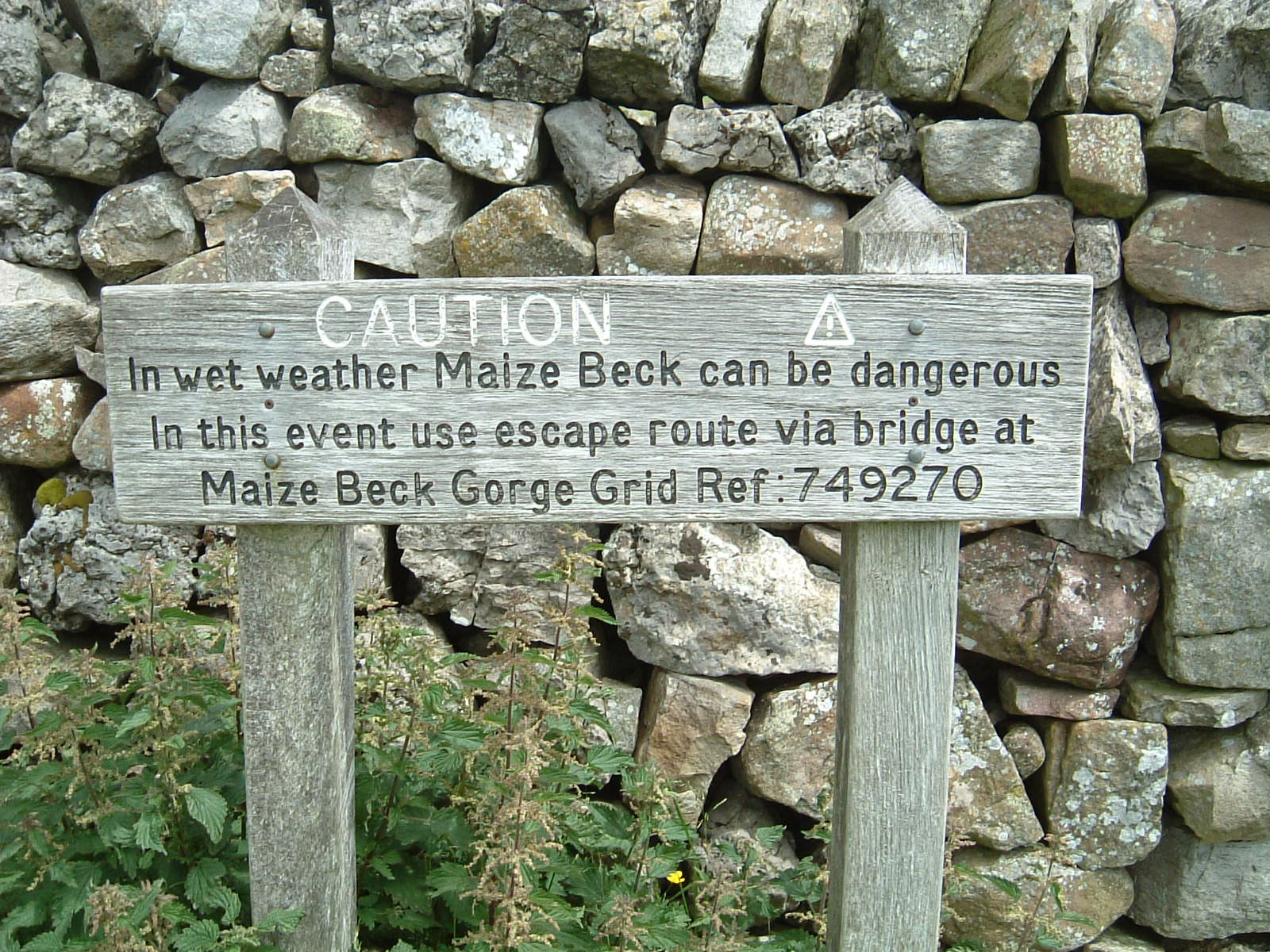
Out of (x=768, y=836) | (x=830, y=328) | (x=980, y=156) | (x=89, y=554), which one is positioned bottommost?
(x=768, y=836)

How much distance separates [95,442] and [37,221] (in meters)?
0.74

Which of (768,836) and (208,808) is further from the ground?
(208,808)

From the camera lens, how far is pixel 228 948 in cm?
213

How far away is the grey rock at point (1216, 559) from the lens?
3.23m

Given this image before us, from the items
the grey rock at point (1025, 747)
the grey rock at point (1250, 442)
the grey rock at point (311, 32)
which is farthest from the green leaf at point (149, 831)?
the grey rock at point (1250, 442)

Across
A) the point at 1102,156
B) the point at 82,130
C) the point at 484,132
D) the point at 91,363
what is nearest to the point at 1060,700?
the point at 1102,156

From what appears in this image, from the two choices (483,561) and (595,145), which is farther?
(483,561)

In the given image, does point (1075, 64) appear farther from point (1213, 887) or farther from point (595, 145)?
point (1213, 887)

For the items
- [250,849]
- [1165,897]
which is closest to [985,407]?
[250,849]

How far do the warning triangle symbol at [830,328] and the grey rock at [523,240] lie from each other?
132 cm

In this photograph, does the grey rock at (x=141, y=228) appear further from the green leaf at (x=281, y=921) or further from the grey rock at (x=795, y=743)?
the grey rock at (x=795, y=743)

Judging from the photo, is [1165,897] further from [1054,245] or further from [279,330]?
[279,330]

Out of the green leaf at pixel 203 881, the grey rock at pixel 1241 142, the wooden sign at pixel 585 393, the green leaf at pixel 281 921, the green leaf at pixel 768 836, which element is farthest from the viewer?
the grey rock at pixel 1241 142

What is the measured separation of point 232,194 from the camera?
328 cm
